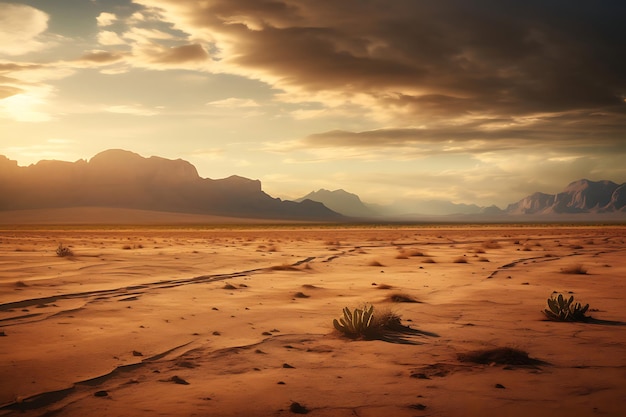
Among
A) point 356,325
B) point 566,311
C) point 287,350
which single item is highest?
point 566,311

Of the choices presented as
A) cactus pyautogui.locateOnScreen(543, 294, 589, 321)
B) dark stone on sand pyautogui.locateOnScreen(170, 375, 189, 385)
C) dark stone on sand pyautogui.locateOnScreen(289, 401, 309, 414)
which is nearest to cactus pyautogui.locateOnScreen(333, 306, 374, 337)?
dark stone on sand pyautogui.locateOnScreen(170, 375, 189, 385)

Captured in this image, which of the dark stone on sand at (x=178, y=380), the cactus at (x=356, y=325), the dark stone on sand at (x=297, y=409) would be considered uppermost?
the cactus at (x=356, y=325)

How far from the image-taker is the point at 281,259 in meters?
27.2

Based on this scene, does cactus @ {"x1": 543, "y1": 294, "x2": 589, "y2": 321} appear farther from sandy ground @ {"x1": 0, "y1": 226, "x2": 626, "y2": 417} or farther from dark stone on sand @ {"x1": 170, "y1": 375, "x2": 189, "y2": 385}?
dark stone on sand @ {"x1": 170, "y1": 375, "x2": 189, "y2": 385}

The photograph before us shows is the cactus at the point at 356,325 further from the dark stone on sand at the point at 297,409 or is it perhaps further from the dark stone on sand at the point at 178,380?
the dark stone on sand at the point at 297,409

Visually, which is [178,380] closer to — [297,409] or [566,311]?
[297,409]

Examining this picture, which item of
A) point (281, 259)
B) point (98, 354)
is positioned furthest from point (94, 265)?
point (98, 354)

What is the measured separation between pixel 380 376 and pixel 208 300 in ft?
23.9

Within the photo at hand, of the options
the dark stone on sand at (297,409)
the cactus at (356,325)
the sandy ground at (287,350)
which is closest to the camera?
the dark stone on sand at (297,409)

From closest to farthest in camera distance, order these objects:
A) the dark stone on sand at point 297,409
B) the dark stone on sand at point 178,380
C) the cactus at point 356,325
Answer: the dark stone on sand at point 297,409
the dark stone on sand at point 178,380
the cactus at point 356,325

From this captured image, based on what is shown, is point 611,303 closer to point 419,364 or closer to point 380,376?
point 419,364

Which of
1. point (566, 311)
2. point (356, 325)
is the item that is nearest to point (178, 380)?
point (356, 325)

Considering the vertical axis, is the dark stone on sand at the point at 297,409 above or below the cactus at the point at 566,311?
below

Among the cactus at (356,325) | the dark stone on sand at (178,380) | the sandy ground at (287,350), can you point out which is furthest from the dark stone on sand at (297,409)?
the cactus at (356,325)
